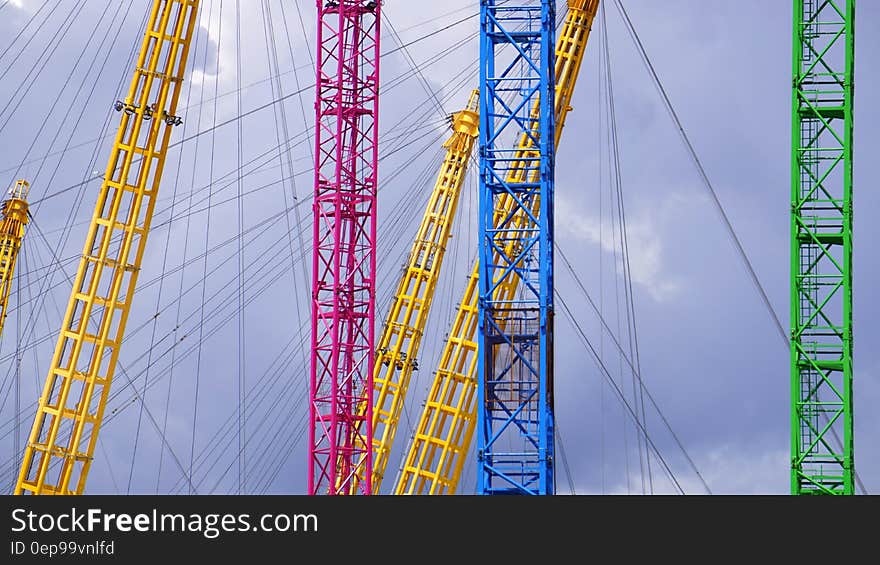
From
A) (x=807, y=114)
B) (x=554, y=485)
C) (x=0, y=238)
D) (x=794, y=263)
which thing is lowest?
(x=554, y=485)

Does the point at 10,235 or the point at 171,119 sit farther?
the point at 10,235

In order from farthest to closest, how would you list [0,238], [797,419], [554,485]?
[0,238] < [797,419] < [554,485]

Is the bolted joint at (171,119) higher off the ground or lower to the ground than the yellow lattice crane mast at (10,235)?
lower

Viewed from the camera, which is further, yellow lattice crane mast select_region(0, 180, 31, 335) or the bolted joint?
yellow lattice crane mast select_region(0, 180, 31, 335)

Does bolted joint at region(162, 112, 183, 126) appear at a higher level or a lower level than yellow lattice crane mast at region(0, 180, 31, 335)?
lower

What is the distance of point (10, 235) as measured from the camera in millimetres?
96062

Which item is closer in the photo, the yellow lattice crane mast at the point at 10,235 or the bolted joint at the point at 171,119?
the bolted joint at the point at 171,119

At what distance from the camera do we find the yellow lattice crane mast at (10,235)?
94750 millimetres

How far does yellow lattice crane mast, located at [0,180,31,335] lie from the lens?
9475 centimetres

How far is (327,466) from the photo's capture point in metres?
70.6
